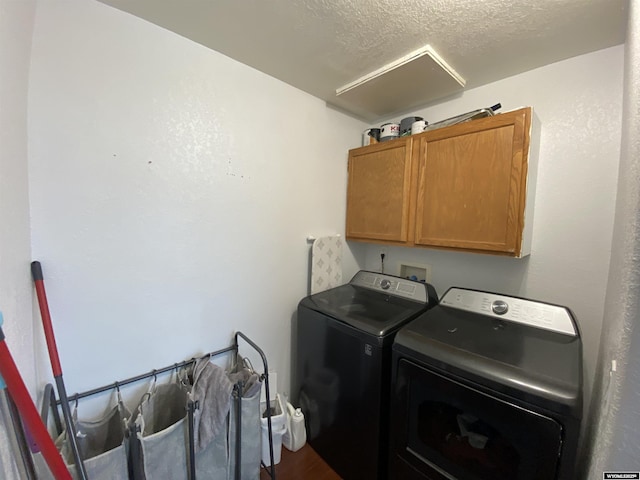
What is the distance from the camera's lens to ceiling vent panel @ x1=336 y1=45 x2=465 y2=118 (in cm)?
133

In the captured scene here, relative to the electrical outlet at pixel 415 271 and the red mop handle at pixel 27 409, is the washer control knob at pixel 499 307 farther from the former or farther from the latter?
the red mop handle at pixel 27 409

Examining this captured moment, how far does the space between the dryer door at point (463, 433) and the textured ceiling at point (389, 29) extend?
1.48 metres

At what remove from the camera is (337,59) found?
4.44ft

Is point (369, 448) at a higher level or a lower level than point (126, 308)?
lower

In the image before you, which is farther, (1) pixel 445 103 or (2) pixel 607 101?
(1) pixel 445 103

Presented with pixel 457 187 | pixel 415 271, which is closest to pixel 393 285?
pixel 415 271

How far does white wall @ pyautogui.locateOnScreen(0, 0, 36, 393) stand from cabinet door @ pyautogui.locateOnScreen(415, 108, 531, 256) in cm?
172

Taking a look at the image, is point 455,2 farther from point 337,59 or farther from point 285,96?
point 285,96

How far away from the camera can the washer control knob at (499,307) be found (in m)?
1.29

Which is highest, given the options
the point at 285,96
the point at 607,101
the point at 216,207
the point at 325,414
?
the point at 285,96

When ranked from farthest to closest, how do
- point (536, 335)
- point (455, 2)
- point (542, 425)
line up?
1. point (536, 335)
2. point (455, 2)
3. point (542, 425)

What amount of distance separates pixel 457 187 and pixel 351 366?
3.74ft

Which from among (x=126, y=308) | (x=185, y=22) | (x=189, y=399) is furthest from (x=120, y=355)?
(x=185, y=22)

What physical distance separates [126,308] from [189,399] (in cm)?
50
